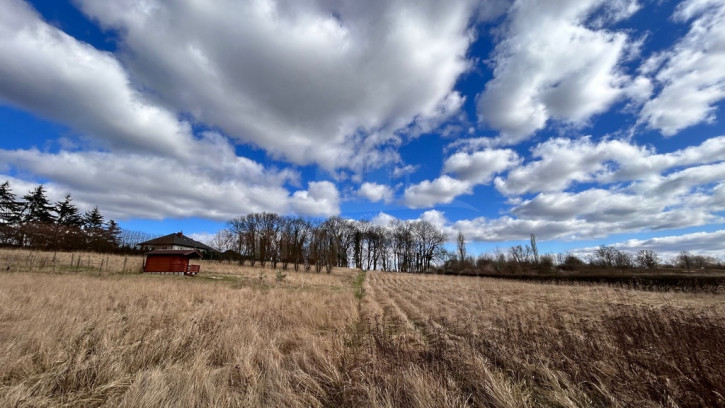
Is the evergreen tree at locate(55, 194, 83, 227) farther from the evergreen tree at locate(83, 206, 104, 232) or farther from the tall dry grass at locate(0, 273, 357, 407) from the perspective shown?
the tall dry grass at locate(0, 273, 357, 407)

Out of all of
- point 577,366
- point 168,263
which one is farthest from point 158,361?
point 168,263

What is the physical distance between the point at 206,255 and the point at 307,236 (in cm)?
2124

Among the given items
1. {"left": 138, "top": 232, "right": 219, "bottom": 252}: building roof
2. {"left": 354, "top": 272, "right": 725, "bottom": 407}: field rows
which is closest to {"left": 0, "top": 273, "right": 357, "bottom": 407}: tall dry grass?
{"left": 354, "top": 272, "right": 725, "bottom": 407}: field rows

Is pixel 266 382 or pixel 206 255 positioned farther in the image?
pixel 206 255

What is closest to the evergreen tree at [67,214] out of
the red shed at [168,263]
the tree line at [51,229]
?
the tree line at [51,229]

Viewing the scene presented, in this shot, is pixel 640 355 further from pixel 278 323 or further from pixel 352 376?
pixel 278 323

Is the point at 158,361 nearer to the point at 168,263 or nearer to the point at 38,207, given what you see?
the point at 168,263

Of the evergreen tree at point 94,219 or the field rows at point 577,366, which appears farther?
the evergreen tree at point 94,219

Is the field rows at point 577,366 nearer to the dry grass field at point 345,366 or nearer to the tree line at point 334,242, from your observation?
the dry grass field at point 345,366

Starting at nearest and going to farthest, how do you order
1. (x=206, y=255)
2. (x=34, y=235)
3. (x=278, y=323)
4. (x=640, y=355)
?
1. (x=640, y=355)
2. (x=278, y=323)
3. (x=34, y=235)
4. (x=206, y=255)

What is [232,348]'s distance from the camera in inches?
213

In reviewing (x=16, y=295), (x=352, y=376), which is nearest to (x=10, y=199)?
(x=16, y=295)

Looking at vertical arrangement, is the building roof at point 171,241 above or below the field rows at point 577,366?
above

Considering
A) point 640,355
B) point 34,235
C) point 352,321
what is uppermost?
point 34,235
